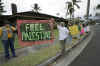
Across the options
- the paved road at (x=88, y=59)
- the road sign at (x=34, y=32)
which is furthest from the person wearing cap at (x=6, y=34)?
the paved road at (x=88, y=59)

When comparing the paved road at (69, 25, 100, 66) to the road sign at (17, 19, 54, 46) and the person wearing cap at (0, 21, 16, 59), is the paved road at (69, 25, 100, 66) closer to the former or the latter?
the road sign at (17, 19, 54, 46)

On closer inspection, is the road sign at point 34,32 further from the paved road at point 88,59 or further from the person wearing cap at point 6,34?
the paved road at point 88,59

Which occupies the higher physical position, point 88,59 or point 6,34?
point 6,34

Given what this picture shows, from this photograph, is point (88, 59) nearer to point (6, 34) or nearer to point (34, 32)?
point (34, 32)

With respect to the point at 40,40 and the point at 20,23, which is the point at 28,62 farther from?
the point at 20,23

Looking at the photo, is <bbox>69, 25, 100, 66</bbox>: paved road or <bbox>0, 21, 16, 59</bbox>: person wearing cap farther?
<bbox>0, 21, 16, 59</bbox>: person wearing cap

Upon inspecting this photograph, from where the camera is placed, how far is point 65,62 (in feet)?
14.9

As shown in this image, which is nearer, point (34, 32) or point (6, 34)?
point (6, 34)

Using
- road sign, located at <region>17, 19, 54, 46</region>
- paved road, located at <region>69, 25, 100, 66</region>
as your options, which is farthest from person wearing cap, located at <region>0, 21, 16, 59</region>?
paved road, located at <region>69, 25, 100, 66</region>

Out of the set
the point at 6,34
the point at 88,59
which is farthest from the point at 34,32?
the point at 88,59

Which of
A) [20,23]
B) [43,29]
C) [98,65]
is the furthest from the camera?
[43,29]

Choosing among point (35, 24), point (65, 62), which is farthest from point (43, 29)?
point (65, 62)

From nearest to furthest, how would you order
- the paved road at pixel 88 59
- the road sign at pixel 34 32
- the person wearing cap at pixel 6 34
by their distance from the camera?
the paved road at pixel 88 59 < the person wearing cap at pixel 6 34 < the road sign at pixel 34 32

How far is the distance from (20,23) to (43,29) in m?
1.09
